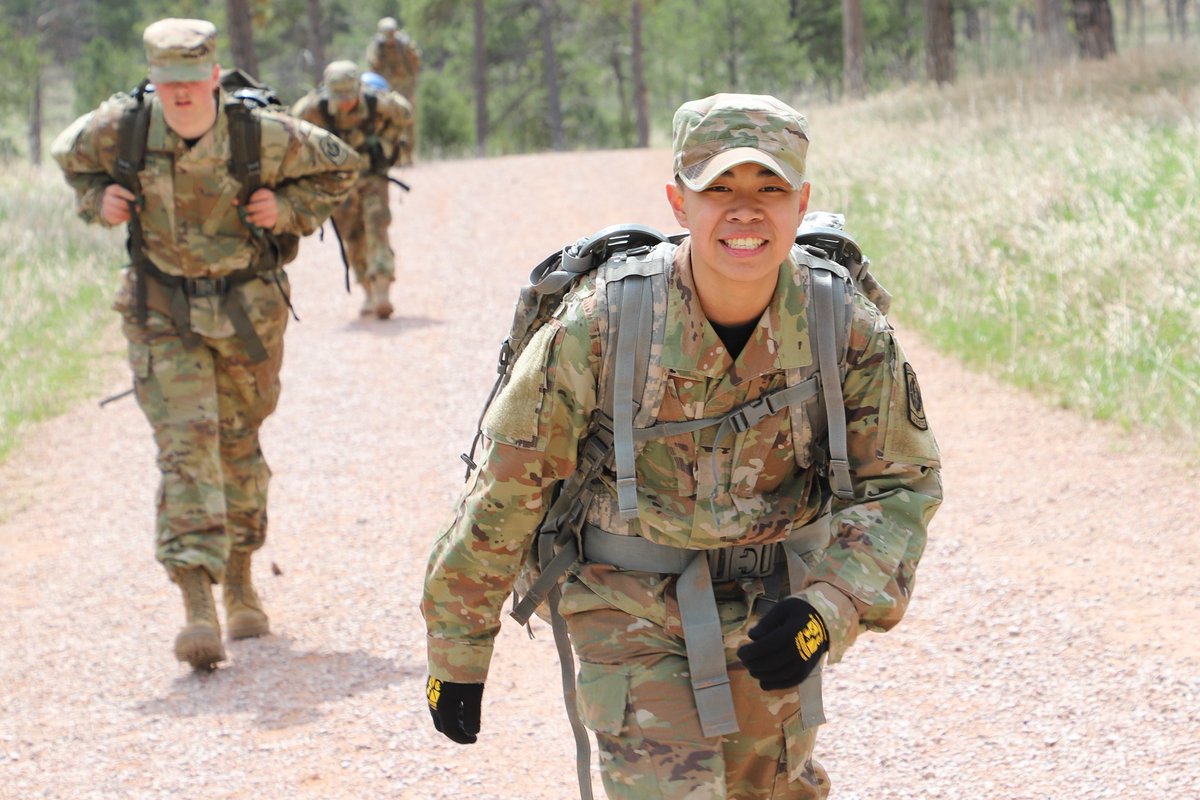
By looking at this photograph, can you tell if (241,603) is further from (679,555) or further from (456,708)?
(679,555)

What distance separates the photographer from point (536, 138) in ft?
142

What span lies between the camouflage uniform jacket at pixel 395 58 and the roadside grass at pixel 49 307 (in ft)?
13.2

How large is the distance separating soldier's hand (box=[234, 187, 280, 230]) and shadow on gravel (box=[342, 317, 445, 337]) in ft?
19.6

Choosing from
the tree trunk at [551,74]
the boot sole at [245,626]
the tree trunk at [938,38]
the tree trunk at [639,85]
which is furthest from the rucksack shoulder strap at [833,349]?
the tree trunk at [551,74]

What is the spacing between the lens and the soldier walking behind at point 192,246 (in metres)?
5.21

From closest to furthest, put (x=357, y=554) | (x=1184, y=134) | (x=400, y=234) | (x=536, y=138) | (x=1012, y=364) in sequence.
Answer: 1. (x=357, y=554)
2. (x=1012, y=364)
3. (x=1184, y=134)
4. (x=400, y=234)
5. (x=536, y=138)

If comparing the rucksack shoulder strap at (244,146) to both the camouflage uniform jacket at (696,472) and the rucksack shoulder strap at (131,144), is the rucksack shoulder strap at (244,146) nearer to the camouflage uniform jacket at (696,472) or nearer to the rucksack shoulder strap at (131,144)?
the rucksack shoulder strap at (131,144)

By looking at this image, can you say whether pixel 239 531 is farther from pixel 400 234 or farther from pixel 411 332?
pixel 400 234

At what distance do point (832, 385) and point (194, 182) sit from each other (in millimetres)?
3303

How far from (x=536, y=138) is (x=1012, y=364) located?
3576 cm

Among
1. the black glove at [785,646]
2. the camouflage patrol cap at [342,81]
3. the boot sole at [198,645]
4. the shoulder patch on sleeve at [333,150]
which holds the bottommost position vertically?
the boot sole at [198,645]

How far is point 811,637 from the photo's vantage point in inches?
100

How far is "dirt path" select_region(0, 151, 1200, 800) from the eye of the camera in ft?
14.0

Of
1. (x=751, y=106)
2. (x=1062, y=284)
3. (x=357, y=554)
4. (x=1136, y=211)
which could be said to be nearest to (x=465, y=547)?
(x=751, y=106)
